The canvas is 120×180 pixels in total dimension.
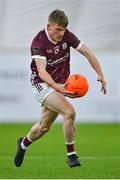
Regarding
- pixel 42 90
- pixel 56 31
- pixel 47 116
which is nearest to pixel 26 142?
pixel 47 116

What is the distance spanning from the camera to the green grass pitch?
11.5 m

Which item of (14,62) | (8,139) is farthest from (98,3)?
(8,139)

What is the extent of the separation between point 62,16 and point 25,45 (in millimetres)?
13045

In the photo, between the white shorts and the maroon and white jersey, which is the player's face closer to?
the maroon and white jersey

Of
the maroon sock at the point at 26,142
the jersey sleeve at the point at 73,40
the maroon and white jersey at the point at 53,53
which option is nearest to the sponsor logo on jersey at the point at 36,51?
the maroon and white jersey at the point at 53,53

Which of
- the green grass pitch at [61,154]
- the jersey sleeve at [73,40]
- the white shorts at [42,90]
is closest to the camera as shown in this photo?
the white shorts at [42,90]

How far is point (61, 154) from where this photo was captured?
14617mm

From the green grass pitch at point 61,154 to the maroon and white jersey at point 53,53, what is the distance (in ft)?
4.38

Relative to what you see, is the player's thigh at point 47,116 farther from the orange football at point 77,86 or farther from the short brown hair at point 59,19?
the short brown hair at point 59,19

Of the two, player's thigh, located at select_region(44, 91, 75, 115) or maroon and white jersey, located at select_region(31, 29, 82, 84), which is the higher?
maroon and white jersey, located at select_region(31, 29, 82, 84)

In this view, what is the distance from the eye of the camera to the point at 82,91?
10.8 m

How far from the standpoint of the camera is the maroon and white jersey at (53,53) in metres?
11.1

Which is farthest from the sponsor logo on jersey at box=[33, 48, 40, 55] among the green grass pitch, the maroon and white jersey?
the green grass pitch

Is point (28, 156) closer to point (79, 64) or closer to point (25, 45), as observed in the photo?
point (79, 64)
